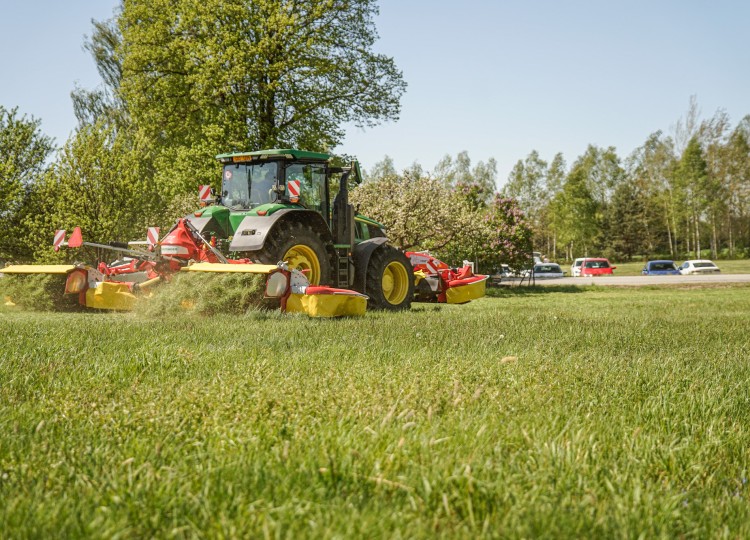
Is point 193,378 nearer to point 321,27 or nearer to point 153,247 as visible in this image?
point 153,247

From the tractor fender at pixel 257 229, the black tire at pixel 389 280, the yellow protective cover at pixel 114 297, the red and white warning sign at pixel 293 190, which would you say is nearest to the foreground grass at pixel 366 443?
the tractor fender at pixel 257 229

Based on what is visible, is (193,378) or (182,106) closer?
(193,378)

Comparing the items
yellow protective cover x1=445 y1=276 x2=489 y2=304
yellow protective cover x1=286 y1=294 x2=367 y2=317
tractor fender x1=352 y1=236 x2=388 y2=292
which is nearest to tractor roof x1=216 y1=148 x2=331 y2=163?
tractor fender x1=352 y1=236 x2=388 y2=292

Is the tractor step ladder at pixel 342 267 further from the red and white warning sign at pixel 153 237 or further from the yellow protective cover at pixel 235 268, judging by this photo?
the red and white warning sign at pixel 153 237

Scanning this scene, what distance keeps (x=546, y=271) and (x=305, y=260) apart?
1375 inches

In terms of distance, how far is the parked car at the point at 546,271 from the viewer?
137 feet

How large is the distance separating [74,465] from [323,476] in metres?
0.86

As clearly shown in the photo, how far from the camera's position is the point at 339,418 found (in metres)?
3.06

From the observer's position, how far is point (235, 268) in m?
9.06

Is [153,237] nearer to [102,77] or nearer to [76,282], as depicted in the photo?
[76,282]

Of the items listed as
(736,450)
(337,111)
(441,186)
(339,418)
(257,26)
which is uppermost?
(257,26)

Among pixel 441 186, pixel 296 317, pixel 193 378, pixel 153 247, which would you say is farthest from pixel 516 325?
pixel 441 186

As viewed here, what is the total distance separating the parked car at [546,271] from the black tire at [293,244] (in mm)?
32232

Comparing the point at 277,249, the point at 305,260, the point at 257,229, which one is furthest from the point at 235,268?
the point at 305,260
